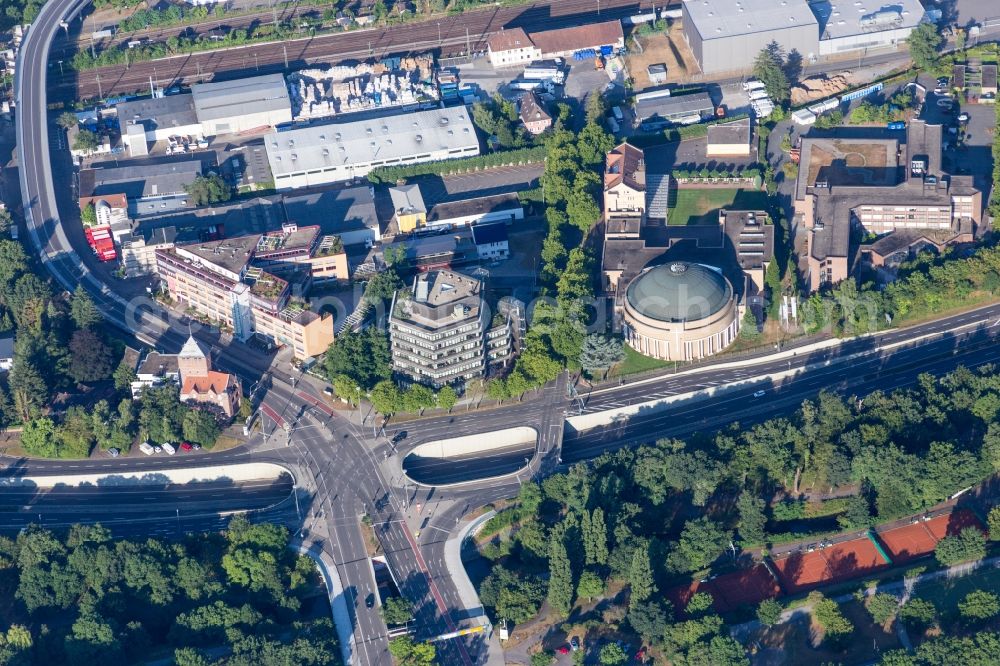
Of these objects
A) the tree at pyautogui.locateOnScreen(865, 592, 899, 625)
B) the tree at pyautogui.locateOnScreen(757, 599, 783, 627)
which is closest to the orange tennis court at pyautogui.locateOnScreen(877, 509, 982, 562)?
the tree at pyautogui.locateOnScreen(865, 592, 899, 625)

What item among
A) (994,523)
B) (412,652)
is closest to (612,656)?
(412,652)

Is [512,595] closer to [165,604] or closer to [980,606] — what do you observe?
[165,604]

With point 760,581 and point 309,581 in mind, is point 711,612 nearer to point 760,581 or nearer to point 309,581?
point 760,581

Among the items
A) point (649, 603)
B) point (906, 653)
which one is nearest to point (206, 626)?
point (649, 603)

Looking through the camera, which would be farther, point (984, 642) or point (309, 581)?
point (309, 581)

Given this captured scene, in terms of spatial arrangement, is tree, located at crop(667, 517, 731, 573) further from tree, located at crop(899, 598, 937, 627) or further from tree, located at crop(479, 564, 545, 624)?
tree, located at crop(899, 598, 937, 627)

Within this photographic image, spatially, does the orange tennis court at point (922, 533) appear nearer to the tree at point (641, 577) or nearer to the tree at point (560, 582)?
the tree at point (641, 577)

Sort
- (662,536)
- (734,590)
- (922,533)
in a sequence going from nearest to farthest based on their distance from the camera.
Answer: (734,590) < (922,533) < (662,536)
